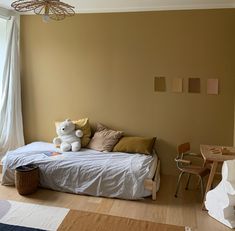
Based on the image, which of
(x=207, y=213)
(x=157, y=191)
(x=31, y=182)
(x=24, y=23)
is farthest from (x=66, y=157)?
(x=24, y=23)

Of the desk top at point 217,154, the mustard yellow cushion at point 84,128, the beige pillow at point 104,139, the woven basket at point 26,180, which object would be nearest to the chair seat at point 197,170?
the desk top at point 217,154

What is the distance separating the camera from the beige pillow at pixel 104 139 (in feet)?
12.7

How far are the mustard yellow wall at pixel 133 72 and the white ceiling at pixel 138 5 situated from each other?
0.08 meters

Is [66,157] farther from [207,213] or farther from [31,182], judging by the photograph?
[207,213]

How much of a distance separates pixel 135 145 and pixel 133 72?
109 cm

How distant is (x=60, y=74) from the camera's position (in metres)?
4.27

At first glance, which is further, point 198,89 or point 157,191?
point 198,89

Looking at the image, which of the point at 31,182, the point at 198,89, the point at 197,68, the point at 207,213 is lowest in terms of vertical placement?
the point at 207,213

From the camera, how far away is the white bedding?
320cm

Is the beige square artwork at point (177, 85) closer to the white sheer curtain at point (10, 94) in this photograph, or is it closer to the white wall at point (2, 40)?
the white sheer curtain at point (10, 94)

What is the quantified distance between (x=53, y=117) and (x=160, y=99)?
1741mm

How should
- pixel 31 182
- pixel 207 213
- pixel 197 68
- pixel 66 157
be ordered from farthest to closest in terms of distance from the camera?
pixel 197 68 < pixel 66 157 < pixel 31 182 < pixel 207 213

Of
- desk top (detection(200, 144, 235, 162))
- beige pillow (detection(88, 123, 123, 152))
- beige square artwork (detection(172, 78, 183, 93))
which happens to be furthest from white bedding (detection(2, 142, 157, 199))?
beige square artwork (detection(172, 78, 183, 93))

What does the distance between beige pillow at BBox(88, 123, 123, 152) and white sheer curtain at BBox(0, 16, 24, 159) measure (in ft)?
4.23
